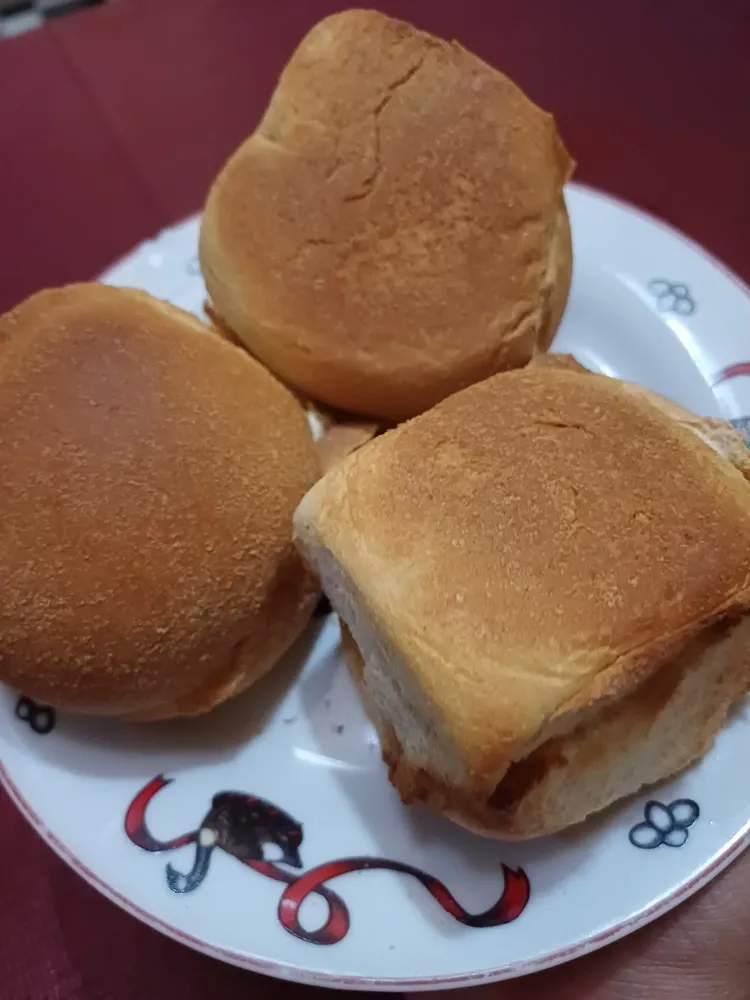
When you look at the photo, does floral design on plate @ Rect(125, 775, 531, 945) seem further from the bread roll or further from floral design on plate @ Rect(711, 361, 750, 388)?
floral design on plate @ Rect(711, 361, 750, 388)

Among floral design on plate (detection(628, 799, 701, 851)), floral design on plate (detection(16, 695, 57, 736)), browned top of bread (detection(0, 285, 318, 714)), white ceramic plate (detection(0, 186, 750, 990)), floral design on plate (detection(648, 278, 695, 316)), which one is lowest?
floral design on plate (detection(628, 799, 701, 851))

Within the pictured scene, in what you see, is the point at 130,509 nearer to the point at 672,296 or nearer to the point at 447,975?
the point at 447,975

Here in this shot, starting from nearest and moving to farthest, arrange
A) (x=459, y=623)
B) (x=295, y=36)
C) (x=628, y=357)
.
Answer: (x=459, y=623) → (x=628, y=357) → (x=295, y=36)

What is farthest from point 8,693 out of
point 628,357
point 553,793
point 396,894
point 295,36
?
point 295,36

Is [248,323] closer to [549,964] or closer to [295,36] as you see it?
[549,964]

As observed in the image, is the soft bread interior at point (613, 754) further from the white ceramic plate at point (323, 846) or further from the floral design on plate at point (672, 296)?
the floral design on plate at point (672, 296)

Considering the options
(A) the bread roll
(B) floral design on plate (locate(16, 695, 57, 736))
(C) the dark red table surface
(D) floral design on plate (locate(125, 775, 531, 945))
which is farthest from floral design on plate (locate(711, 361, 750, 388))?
(B) floral design on plate (locate(16, 695, 57, 736))

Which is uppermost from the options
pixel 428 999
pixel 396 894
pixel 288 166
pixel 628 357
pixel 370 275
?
pixel 288 166
